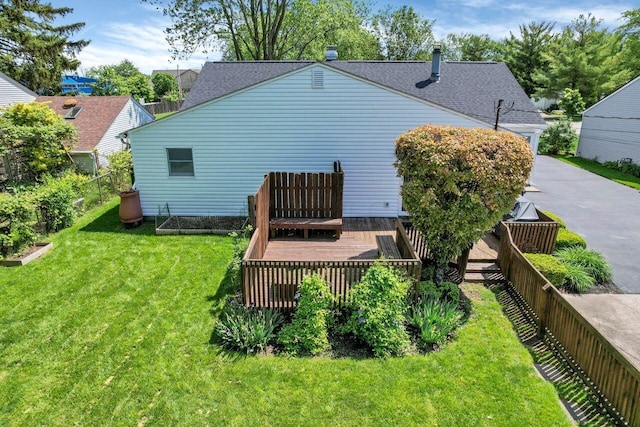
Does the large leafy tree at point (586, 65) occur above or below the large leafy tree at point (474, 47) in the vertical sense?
below

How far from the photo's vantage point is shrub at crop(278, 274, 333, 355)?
19.5 ft

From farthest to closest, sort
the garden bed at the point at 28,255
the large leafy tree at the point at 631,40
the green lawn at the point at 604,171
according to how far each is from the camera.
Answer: the large leafy tree at the point at 631,40 < the green lawn at the point at 604,171 < the garden bed at the point at 28,255

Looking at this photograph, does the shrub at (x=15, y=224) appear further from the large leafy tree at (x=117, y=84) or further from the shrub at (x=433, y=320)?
the large leafy tree at (x=117, y=84)

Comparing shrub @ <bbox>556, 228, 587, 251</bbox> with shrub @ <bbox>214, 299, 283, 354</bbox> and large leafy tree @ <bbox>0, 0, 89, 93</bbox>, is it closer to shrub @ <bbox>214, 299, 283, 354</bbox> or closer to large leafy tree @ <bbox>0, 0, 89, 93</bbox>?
shrub @ <bbox>214, 299, 283, 354</bbox>

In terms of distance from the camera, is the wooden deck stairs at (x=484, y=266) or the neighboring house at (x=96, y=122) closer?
the wooden deck stairs at (x=484, y=266)

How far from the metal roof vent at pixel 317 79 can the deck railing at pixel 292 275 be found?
5914mm

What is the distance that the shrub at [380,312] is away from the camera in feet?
19.3

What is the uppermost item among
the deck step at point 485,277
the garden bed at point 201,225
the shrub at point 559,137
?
the shrub at point 559,137

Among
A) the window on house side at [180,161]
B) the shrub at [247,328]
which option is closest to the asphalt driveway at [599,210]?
the shrub at [247,328]

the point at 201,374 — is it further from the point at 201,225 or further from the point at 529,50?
the point at 529,50

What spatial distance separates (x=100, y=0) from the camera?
17000 millimetres

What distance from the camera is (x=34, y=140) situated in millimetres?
14250

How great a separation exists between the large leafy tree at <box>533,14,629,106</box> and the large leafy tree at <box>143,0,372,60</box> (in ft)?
64.6

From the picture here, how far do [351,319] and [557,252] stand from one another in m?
6.15
